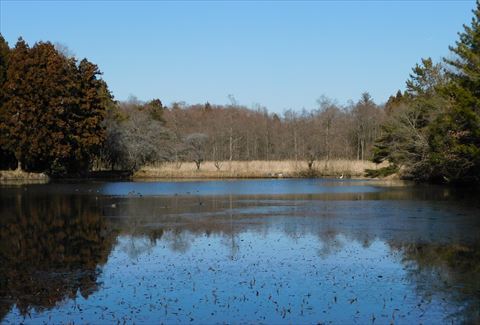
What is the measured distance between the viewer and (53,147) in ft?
182

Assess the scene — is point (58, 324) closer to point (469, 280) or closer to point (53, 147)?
point (469, 280)

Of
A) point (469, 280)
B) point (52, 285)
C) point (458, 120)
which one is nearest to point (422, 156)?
point (458, 120)

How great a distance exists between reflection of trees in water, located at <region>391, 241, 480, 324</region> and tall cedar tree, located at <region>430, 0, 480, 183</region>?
1864cm

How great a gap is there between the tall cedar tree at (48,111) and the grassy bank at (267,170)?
943 cm

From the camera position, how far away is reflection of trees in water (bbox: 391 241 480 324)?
1087 centimetres

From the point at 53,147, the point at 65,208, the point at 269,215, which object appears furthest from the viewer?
the point at 53,147

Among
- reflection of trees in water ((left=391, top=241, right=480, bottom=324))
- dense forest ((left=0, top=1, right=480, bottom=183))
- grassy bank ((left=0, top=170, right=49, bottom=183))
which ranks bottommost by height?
reflection of trees in water ((left=391, top=241, right=480, bottom=324))

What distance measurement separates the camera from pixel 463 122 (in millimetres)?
37406

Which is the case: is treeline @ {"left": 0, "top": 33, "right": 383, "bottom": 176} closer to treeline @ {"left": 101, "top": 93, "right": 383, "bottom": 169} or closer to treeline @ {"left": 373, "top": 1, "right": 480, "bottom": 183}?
treeline @ {"left": 101, "top": 93, "right": 383, "bottom": 169}

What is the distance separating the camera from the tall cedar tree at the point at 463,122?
1357 inches

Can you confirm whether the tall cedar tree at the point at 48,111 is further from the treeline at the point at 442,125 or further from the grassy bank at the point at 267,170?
the treeline at the point at 442,125

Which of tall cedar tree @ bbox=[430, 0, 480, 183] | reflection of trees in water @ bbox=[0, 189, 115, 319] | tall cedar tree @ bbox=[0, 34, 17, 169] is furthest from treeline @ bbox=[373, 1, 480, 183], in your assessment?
tall cedar tree @ bbox=[0, 34, 17, 169]

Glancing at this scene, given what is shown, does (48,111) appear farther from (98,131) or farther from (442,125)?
(442,125)

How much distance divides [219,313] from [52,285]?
4139mm
